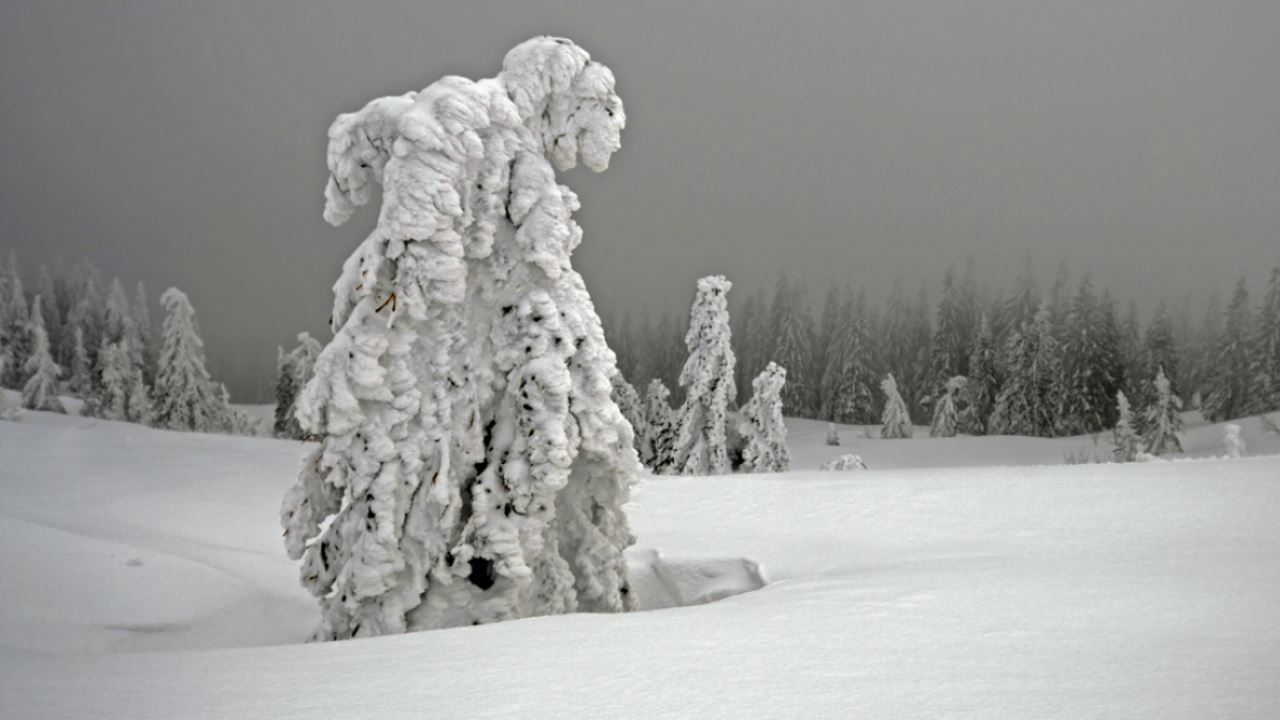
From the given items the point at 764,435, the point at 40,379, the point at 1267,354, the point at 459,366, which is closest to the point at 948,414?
the point at 1267,354

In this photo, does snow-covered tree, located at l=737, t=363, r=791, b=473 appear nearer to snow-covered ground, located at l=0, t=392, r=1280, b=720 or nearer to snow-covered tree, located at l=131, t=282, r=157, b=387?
snow-covered ground, located at l=0, t=392, r=1280, b=720

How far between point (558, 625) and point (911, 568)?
11.5 feet

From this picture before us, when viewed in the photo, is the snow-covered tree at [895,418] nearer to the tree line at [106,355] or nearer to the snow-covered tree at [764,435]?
the snow-covered tree at [764,435]

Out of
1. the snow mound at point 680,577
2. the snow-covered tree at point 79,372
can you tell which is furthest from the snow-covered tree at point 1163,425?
the snow-covered tree at point 79,372

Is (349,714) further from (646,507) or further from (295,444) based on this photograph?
(295,444)

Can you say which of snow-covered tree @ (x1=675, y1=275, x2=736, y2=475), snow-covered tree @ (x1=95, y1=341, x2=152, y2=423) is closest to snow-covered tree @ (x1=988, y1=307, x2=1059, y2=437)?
snow-covered tree @ (x1=675, y1=275, x2=736, y2=475)

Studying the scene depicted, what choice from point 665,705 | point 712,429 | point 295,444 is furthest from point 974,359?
point 665,705

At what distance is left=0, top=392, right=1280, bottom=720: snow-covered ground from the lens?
3.65 meters

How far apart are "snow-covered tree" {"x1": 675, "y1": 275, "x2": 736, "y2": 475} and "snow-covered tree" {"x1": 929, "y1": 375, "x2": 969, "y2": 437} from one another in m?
31.3

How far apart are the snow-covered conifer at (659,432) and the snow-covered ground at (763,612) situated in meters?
19.5

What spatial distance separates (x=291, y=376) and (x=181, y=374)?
5164 mm

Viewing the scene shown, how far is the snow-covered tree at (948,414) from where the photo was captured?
53.2 metres

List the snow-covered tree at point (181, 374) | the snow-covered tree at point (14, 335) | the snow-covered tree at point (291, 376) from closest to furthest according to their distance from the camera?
the snow-covered tree at point (181, 374), the snow-covered tree at point (291, 376), the snow-covered tree at point (14, 335)

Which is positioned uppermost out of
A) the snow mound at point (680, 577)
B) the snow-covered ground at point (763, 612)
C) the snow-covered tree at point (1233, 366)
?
the snow-covered tree at point (1233, 366)
